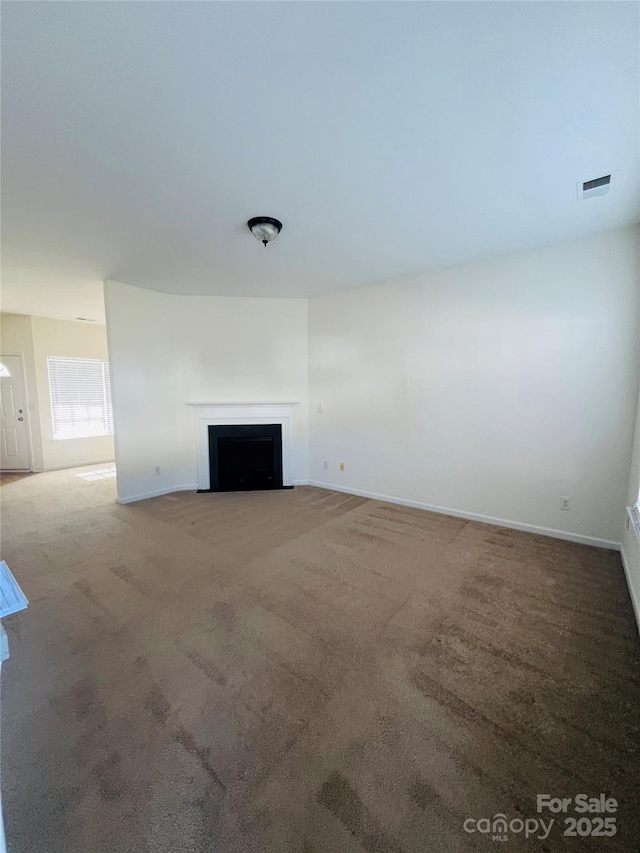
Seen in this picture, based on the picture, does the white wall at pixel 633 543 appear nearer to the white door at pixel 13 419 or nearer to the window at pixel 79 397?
the window at pixel 79 397

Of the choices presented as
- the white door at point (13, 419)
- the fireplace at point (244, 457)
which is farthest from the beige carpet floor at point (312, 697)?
the white door at point (13, 419)

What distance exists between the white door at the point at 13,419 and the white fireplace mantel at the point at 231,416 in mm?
3709

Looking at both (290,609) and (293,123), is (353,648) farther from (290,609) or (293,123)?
(293,123)

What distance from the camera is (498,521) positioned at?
3283 millimetres

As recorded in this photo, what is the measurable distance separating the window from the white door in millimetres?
426

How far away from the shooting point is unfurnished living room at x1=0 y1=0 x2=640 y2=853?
3.63 ft

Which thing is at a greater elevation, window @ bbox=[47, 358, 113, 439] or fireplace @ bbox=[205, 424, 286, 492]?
window @ bbox=[47, 358, 113, 439]

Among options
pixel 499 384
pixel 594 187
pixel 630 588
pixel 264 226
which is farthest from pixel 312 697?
pixel 594 187

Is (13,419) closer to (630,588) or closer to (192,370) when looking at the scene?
(192,370)

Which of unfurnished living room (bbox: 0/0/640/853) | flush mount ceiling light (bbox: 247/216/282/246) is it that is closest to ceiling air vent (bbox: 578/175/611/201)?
unfurnished living room (bbox: 0/0/640/853)

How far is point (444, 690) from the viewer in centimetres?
147

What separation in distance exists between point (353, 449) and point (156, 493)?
2.80 meters

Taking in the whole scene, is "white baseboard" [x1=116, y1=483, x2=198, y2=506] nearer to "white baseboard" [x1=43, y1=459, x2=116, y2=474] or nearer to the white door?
"white baseboard" [x1=43, y1=459, x2=116, y2=474]

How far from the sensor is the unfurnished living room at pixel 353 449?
43.6 inches
